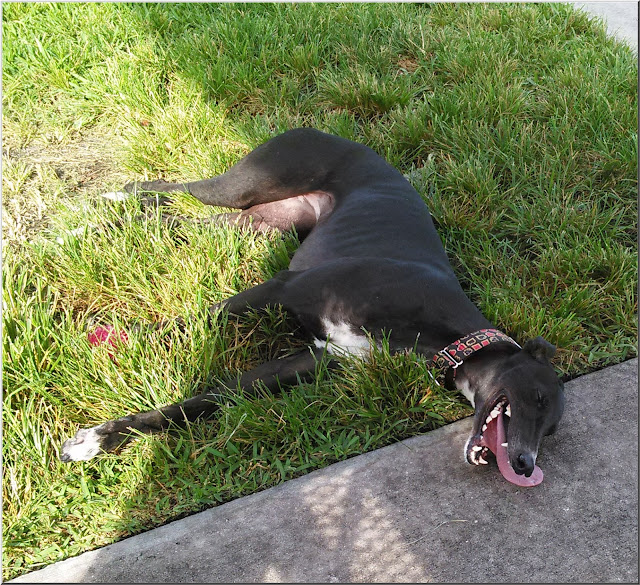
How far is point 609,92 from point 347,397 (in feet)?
10.0

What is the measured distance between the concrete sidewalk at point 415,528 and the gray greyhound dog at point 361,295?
13 centimetres

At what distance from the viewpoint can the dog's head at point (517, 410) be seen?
8.76 feet

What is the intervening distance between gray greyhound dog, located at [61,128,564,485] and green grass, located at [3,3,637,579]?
0.35 ft

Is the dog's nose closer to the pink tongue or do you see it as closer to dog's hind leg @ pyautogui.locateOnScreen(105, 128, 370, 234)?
the pink tongue

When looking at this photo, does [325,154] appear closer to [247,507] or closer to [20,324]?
[20,324]

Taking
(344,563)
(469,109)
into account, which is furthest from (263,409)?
(469,109)

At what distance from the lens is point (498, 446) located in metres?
2.76

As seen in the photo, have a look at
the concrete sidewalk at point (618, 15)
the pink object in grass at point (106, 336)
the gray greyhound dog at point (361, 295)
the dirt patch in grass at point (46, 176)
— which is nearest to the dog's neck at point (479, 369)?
the gray greyhound dog at point (361, 295)

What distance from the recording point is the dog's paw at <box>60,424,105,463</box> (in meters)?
2.72

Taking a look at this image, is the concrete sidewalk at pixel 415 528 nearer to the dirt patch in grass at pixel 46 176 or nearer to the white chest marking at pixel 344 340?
the white chest marking at pixel 344 340

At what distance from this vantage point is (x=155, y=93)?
15.4ft

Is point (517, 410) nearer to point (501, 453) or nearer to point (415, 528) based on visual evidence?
point (501, 453)

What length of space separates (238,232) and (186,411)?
114 centimetres

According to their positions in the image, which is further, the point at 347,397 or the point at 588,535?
the point at 347,397
